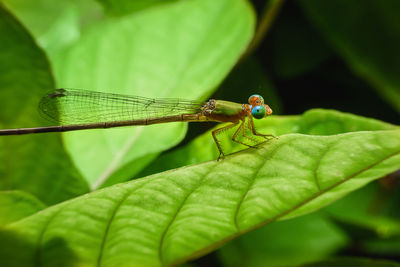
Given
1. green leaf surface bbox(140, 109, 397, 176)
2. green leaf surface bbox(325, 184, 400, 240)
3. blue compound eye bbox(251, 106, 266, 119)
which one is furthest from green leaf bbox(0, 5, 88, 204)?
green leaf surface bbox(325, 184, 400, 240)

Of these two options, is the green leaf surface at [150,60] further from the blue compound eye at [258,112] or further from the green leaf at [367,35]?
the green leaf at [367,35]

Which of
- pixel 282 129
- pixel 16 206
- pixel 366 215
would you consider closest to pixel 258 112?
pixel 282 129

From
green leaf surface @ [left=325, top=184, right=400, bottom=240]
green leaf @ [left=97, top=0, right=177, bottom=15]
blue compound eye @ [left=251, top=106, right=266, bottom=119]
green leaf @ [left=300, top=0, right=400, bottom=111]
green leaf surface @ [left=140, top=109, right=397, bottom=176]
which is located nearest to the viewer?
green leaf surface @ [left=140, top=109, right=397, bottom=176]

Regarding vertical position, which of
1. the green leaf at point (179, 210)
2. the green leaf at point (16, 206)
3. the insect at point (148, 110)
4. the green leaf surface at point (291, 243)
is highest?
the insect at point (148, 110)

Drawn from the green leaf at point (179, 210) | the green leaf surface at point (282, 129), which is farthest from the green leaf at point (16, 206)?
the green leaf surface at point (282, 129)

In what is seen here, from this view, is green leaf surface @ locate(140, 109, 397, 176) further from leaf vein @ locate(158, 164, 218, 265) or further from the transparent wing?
leaf vein @ locate(158, 164, 218, 265)

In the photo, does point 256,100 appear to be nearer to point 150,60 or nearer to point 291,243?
point 150,60

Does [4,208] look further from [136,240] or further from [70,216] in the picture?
[136,240]
